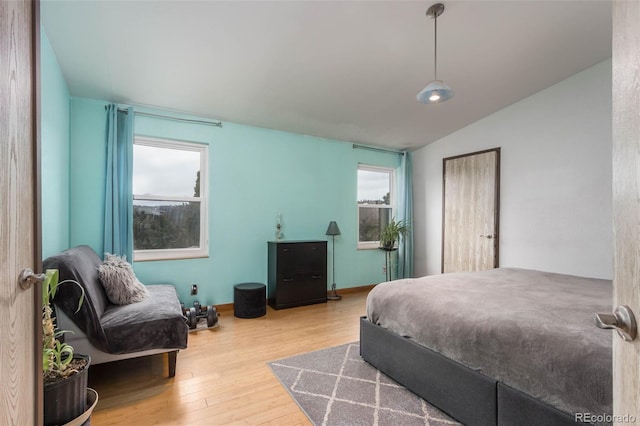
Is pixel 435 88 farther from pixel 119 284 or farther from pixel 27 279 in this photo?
pixel 119 284

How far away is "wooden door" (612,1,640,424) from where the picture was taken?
600mm

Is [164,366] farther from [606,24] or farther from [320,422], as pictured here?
[606,24]

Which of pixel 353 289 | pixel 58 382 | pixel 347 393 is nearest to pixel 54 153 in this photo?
pixel 58 382

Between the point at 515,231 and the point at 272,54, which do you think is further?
the point at 515,231

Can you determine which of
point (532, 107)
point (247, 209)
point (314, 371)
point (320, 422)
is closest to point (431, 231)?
point (532, 107)

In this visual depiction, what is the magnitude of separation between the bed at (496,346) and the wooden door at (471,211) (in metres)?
1.59

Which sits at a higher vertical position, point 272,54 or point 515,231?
point 272,54

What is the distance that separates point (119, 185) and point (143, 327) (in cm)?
165

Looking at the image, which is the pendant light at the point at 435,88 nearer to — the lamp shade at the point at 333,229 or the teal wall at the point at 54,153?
the lamp shade at the point at 333,229

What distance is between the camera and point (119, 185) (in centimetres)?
310

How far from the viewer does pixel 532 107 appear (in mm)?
3709

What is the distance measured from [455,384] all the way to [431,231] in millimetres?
3517

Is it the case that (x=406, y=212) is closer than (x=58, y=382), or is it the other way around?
(x=58, y=382)

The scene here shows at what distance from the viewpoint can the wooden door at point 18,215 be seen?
84cm
